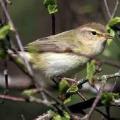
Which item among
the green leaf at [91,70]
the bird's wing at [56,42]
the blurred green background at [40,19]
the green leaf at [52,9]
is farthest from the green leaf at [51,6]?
the bird's wing at [56,42]

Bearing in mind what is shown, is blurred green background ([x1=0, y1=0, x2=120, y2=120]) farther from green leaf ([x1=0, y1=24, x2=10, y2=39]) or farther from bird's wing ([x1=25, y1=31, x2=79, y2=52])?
green leaf ([x1=0, y1=24, x2=10, y2=39])

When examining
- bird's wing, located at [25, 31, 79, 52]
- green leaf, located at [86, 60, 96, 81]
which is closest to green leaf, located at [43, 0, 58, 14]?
green leaf, located at [86, 60, 96, 81]

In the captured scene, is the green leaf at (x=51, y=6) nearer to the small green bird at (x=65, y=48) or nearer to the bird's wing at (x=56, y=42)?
the small green bird at (x=65, y=48)

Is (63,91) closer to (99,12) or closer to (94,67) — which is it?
(94,67)

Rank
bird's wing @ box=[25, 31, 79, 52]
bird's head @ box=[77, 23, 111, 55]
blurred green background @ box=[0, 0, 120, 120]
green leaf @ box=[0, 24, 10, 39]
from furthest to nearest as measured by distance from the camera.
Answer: blurred green background @ box=[0, 0, 120, 120], bird's wing @ box=[25, 31, 79, 52], bird's head @ box=[77, 23, 111, 55], green leaf @ box=[0, 24, 10, 39]

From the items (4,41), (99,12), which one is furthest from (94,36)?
(4,41)

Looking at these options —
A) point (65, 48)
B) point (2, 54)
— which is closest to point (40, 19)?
point (65, 48)

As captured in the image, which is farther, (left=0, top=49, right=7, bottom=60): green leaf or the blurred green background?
the blurred green background
